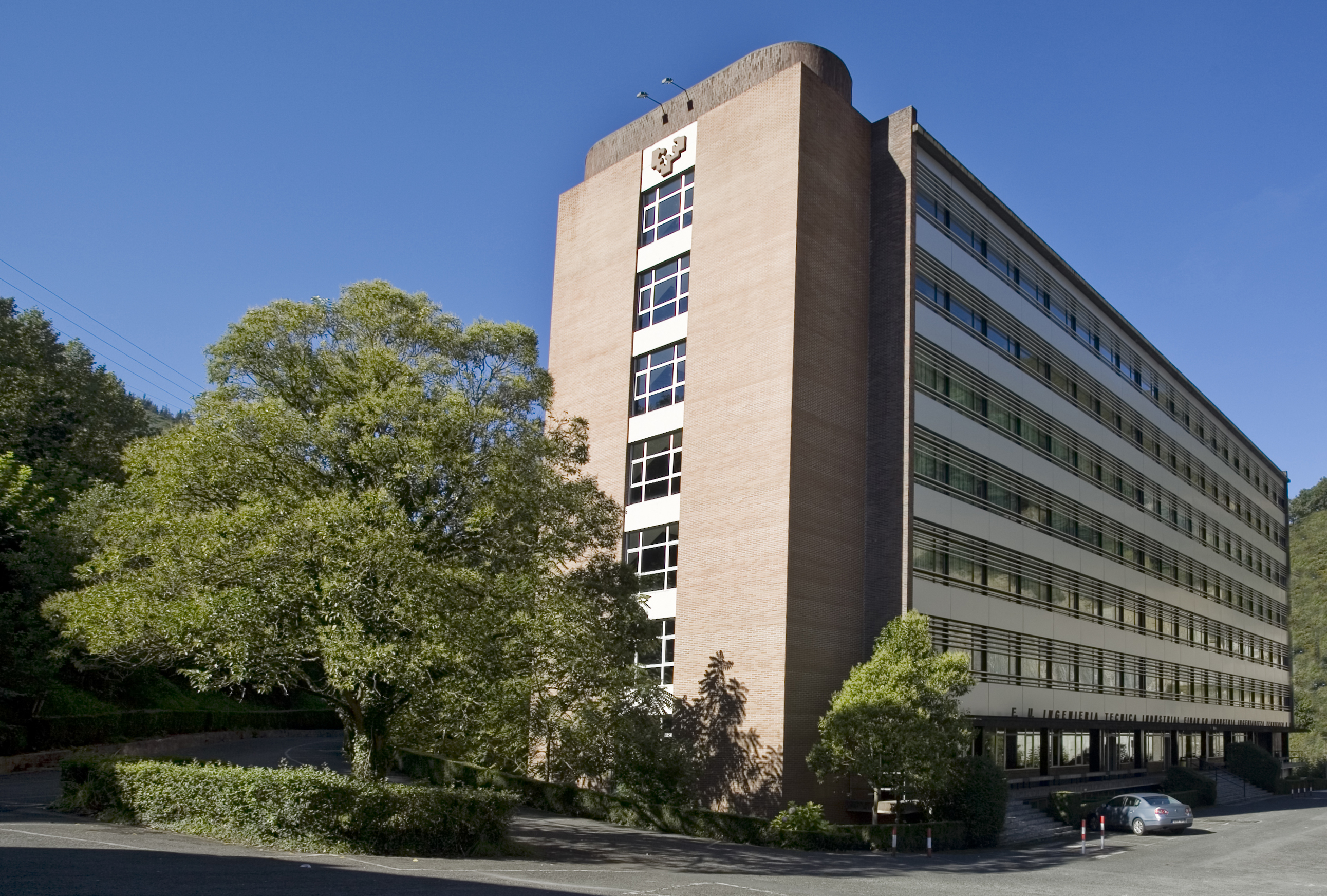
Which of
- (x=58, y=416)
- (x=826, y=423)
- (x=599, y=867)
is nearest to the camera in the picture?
(x=599, y=867)

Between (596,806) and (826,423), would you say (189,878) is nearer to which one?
(596,806)

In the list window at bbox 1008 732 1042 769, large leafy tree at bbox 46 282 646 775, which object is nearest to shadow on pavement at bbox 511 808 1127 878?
large leafy tree at bbox 46 282 646 775

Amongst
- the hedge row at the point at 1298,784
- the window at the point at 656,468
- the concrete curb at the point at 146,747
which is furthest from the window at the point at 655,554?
the hedge row at the point at 1298,784

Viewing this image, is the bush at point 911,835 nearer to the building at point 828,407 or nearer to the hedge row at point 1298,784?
the building at point 828,407

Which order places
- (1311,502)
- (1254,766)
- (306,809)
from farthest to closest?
(1311,502) → (1254,766) → (306,809)

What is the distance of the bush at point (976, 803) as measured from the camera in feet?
101

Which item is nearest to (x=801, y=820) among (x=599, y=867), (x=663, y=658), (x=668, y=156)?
(x=599, y=867)

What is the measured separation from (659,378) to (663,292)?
10.7 ft

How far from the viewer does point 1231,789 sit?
192 feet

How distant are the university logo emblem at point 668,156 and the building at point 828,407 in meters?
0.09

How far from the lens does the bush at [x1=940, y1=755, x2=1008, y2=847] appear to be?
30.8 m

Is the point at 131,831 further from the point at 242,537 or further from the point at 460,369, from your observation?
the point at 460,369

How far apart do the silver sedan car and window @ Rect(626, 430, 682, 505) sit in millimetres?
18514

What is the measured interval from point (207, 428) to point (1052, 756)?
3630 cm
